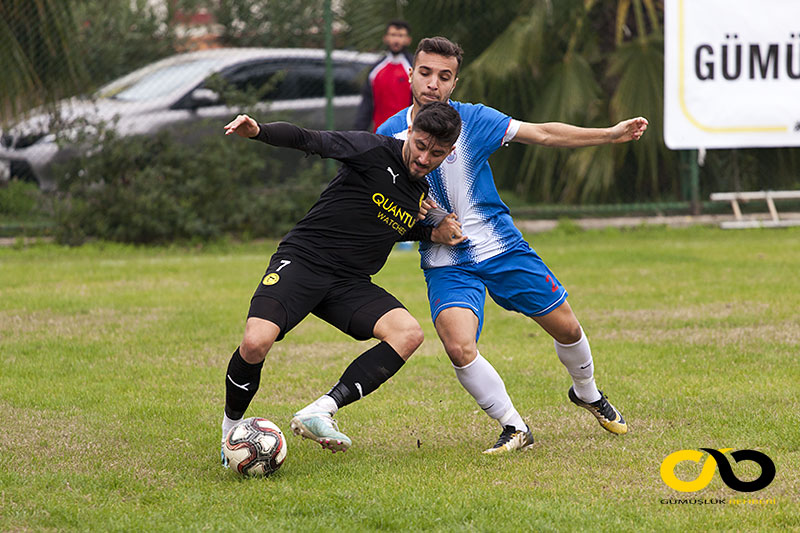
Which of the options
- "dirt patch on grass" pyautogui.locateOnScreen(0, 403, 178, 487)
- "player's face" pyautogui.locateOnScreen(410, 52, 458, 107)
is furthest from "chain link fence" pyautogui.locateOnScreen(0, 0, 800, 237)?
"player's face" pyautogui.locateOnScreen(410, 52, 458, 107)

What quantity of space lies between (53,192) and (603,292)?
641 cm

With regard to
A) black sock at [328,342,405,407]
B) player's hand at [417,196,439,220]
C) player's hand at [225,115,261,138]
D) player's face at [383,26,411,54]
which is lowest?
player's face at [383,26,411,54]

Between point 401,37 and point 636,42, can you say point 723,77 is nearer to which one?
point 636,42

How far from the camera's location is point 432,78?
16.2 ft

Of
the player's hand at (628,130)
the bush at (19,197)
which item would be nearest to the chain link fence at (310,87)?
the bush at (19,197)

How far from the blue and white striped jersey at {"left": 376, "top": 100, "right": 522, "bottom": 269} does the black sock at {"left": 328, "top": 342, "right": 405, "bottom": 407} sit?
600 mm

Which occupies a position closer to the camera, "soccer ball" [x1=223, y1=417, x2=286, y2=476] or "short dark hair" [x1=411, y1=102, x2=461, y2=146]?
"soccer ball" [x1=223, y1=417, x2=286, y2=476]

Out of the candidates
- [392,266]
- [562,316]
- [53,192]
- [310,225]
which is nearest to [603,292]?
[392,266]

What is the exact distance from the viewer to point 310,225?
4.86 metres

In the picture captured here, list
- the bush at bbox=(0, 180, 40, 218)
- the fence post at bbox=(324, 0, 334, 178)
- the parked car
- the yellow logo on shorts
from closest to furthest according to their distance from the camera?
1. the yellow logo on shorts
2. the parked car
3. the bush at bbox=(0, 180, 40, 218)
4. the fence post at bbox=(324, 0, 334, 178)

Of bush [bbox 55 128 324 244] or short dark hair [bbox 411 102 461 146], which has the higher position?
short dark hair [bbox 411 102 461 146]

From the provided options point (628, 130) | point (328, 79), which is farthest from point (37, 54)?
point (628, 130)

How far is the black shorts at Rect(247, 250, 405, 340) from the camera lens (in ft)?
15.0

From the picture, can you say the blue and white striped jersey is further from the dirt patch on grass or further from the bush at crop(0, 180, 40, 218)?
the bush at crop(0, 180, 40, 218)
